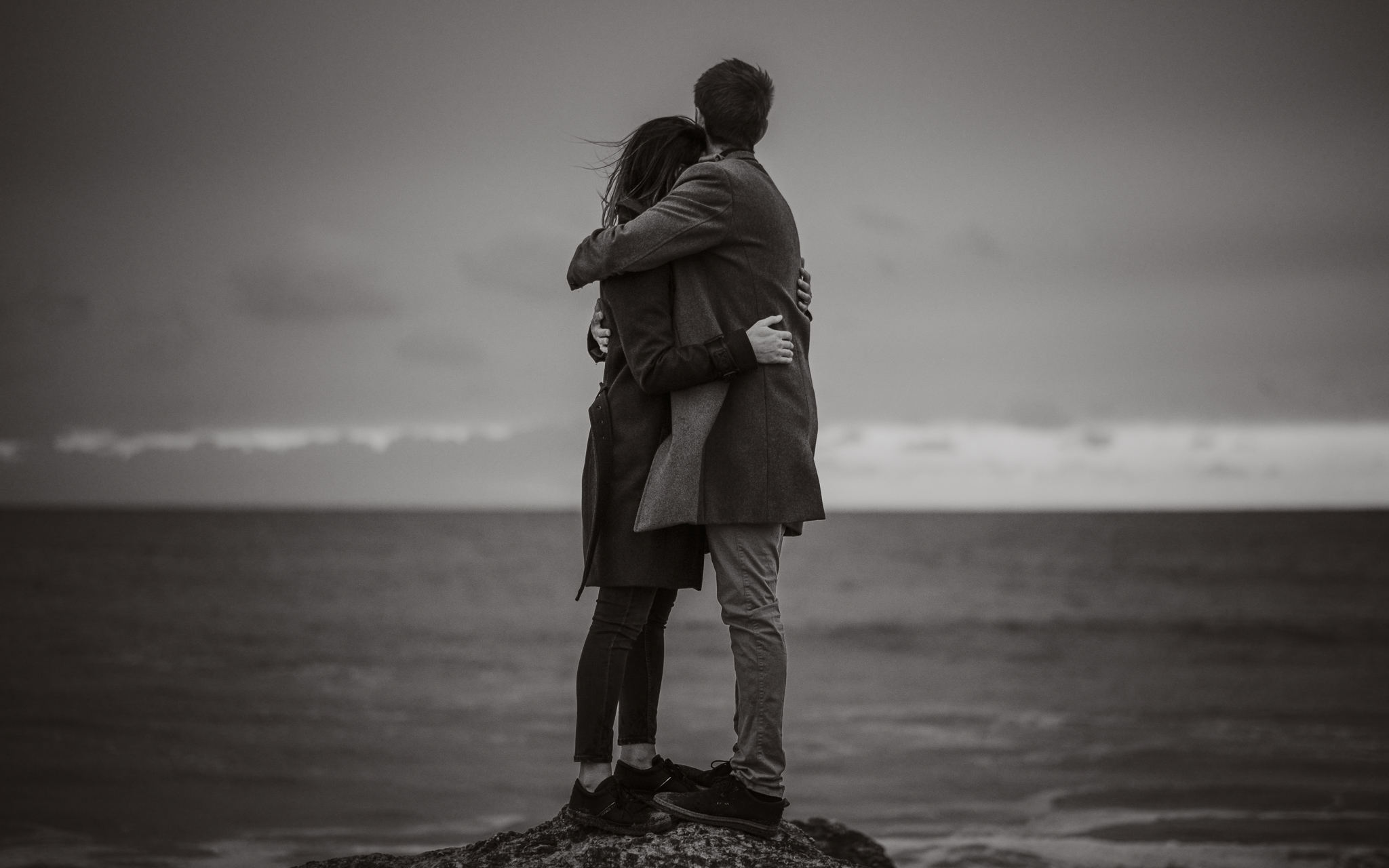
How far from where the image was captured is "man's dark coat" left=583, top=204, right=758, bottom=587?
10.5ft

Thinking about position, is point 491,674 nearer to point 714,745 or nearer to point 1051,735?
point 714,745

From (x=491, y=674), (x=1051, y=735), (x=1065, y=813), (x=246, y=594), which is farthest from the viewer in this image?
(x=246, y=594)

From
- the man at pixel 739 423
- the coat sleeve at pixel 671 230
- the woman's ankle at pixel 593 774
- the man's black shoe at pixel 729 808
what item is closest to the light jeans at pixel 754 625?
the man at pixel 739 423

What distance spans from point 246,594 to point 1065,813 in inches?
1129

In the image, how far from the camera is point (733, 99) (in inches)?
128

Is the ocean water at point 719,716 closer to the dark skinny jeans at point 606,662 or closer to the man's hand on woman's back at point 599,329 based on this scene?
the dark skinny jeans at point 606,662

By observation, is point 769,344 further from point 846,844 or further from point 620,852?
point 846,844

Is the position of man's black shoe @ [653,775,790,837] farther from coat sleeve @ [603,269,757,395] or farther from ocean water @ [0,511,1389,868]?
ocean water @ [0,511,1389,868]

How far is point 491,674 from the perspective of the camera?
739 inches

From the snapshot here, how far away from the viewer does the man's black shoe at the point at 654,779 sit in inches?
138

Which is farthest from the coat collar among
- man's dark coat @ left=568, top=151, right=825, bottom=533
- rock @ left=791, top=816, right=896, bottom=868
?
rock @ left=791, top=816, right=896, bottom=868

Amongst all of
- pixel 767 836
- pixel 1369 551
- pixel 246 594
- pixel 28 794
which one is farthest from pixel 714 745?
pixel 1369 551

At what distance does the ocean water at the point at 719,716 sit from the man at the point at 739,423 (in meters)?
5.65

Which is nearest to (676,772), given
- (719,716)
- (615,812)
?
(615,812)
